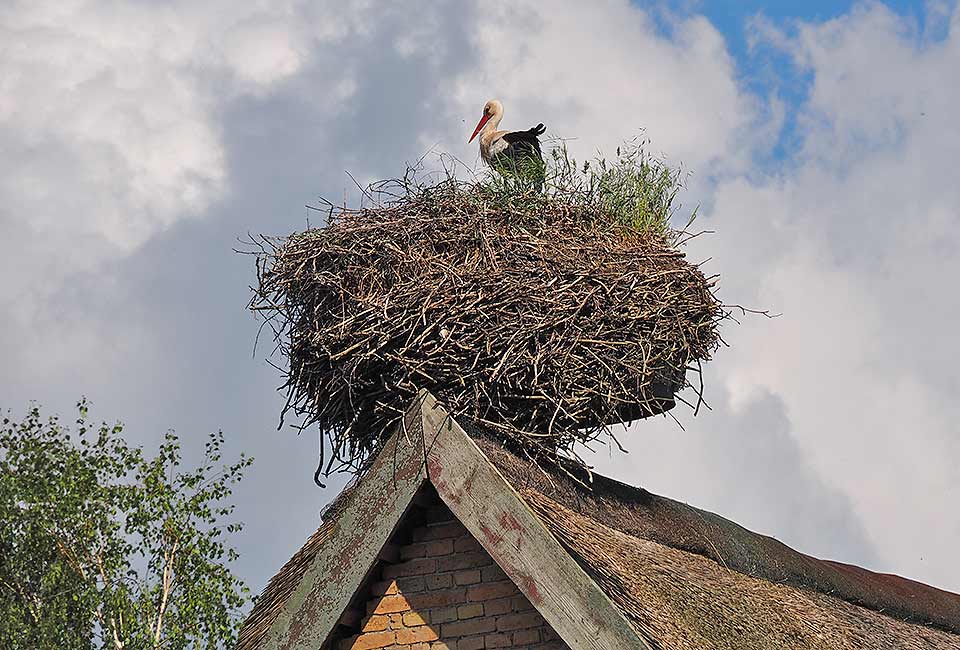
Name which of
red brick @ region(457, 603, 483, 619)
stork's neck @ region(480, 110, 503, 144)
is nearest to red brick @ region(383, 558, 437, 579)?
red brick @ region(457, 603, 483, 619)

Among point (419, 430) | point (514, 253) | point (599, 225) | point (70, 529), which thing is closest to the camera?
point (419, 430)

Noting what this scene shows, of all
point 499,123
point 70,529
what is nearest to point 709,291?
point 499,123

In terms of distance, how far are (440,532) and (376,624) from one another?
46cm

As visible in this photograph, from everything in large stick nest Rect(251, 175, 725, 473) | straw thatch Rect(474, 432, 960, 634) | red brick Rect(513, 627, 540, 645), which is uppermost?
large stick nest Rect(251, 175, 725, 473)

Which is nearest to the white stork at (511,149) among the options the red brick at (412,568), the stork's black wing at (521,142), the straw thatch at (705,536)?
the stork's black wing at (521,142)

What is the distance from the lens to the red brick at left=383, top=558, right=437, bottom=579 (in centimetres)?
575

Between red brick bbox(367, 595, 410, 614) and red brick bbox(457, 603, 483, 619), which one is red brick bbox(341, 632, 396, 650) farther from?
red brick bbox(457, 603, 483, 619)

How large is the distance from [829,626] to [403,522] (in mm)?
2095

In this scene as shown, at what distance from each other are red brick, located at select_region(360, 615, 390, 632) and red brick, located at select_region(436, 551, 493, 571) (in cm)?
31

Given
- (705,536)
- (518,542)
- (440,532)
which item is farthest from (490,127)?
(518,542)

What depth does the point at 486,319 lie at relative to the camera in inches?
248

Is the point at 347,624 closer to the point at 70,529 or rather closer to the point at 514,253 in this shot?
the point at 514,253

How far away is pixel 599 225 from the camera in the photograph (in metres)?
7.16

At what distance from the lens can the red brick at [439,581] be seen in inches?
223
